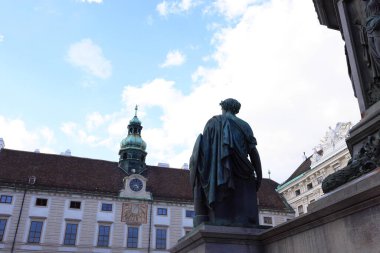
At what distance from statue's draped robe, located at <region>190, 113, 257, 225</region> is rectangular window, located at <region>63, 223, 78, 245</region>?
32185 millimetres

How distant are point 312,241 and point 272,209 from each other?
39.3 metres

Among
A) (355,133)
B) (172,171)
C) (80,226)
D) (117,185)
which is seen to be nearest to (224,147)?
(355,133)

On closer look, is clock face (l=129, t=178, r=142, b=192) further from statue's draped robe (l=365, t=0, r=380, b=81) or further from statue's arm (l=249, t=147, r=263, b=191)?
statue's draped robe (l=365, t=0, r=380, b=81)

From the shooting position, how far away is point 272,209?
1609 inches

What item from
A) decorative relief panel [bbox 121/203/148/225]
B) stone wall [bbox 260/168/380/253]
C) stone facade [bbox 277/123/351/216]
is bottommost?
stone wall [bbox 260/168/380/253]

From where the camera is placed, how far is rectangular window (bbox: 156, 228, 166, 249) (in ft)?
117

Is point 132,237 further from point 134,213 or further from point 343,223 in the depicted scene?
point 343,223

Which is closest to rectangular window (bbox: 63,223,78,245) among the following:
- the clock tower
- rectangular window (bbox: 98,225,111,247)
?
rectangular window (bbox: 98,225,111,247)

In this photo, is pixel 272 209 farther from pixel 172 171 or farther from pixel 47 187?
pixel 47 187

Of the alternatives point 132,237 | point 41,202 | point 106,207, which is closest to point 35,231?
point 41,202

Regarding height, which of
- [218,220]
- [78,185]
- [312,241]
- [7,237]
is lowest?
[312,241]

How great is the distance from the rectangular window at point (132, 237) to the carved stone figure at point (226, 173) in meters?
32.2

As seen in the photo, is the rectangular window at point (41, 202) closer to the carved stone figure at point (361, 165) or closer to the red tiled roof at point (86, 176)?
the red tiled roof at point (86, 176)

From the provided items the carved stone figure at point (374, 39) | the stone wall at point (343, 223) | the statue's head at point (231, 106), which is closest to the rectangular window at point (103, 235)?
the statue's head at point (231, 106)
